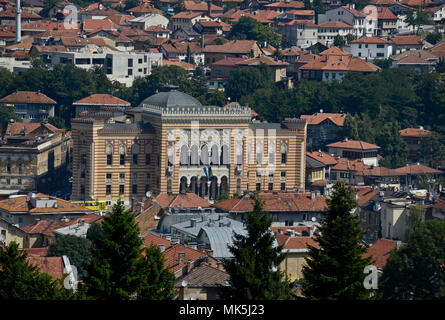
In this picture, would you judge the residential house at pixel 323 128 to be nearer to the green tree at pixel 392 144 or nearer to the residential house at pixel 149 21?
the green tree at pixel 392 144

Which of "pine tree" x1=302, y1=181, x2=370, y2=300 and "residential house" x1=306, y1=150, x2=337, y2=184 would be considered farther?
"residential house" x1=306, y1=150, x2=337, y2=184

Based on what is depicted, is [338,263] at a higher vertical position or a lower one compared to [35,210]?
higher

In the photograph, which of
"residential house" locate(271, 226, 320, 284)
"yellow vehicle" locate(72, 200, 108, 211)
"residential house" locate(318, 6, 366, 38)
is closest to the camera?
"residential house" locate(271, 226, 320, 284)

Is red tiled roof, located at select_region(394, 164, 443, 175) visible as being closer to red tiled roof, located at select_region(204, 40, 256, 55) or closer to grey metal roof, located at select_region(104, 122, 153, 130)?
grey metal roof, located at select_region(104, 122, 153, 130)

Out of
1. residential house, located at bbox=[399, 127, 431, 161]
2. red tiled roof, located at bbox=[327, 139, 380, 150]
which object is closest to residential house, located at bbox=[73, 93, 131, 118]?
red tiled roof, located at bbox=[327, 139, 380, 150]

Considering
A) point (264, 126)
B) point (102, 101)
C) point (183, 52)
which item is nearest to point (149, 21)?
point (183, 52)

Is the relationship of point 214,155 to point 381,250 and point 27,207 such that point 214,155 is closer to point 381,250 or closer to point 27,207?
point 27,207
